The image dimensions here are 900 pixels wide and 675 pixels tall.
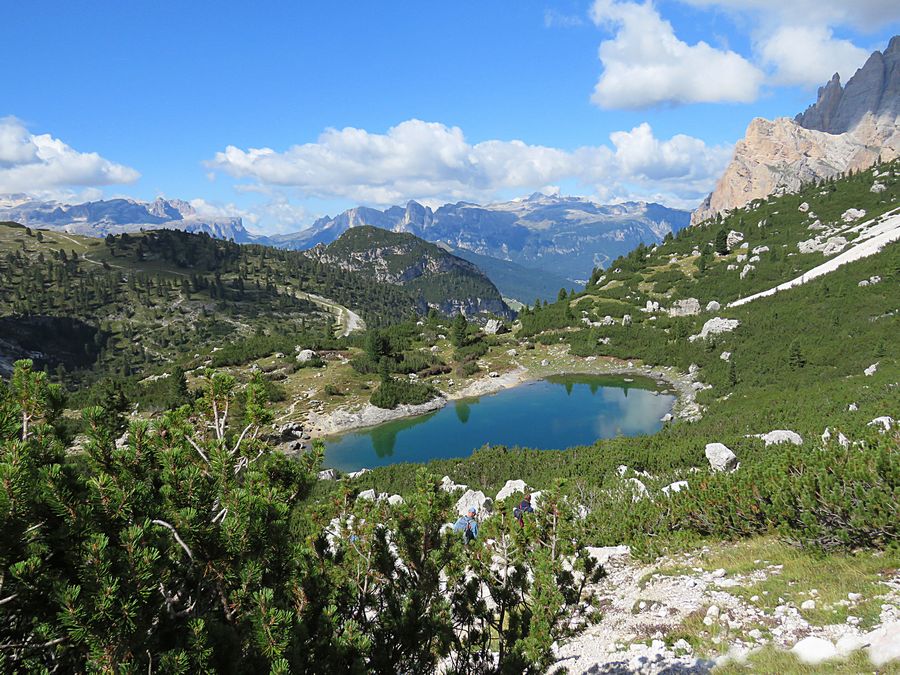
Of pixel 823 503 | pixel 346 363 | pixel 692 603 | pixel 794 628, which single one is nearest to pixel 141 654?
pixel 794 628

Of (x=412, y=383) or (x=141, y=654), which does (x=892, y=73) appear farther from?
(x=141, y=654)

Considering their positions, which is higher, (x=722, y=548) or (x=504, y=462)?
(x=722, y=548)

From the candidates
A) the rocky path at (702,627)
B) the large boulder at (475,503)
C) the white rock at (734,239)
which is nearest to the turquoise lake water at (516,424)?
the large boulder at (475,503)

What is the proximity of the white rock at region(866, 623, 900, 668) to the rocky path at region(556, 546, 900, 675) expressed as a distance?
1cm

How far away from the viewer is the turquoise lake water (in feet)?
132

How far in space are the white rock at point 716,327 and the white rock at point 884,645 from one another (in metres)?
52.3

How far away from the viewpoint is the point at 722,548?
11.1m

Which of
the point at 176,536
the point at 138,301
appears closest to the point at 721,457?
the point at 176,536

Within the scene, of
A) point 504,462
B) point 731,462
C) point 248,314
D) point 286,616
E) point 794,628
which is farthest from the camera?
point 248,314

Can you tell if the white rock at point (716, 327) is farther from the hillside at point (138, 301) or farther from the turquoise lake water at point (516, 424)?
the hillside at point (138, 301)

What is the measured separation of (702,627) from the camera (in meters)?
7.72

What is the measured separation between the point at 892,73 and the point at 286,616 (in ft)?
915

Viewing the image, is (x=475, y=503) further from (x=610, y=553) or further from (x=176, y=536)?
(x=176, y=536)

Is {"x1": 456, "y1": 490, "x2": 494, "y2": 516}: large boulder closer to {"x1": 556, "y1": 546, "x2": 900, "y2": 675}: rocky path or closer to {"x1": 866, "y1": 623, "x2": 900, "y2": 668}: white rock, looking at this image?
{"x1": 556, "y1": 546, "x2": 900, "y2": 675}: rocky path
